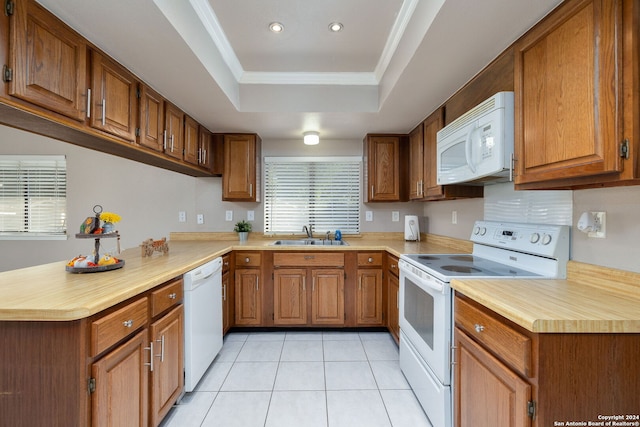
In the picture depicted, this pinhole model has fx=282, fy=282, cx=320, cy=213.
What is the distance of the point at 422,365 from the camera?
1.73 meters

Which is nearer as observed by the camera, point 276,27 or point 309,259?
point 276,27

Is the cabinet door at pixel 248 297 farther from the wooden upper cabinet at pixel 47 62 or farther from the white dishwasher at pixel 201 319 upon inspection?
the wooden upper cabinet at pixel 47 62

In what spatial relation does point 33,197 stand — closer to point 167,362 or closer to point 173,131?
point 173,131

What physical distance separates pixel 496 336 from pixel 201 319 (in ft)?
5.78

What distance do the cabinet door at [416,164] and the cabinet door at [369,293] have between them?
88 centimetres

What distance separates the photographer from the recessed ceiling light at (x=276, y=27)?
5.83 ft

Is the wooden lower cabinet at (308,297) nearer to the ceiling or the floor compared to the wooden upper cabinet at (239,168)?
nearer to the floor

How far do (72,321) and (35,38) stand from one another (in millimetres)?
1157

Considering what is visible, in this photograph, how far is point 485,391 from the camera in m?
1.16

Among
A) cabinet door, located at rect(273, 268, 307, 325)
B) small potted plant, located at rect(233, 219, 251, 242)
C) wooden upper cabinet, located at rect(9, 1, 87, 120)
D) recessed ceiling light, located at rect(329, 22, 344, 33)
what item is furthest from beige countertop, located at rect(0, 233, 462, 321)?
recessed ceiling light, located at rect(329, 22, 344, 33)

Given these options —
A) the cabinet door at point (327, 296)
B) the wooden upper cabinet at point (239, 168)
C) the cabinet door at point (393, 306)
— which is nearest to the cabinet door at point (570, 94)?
the cabinet door at point (393, 306)

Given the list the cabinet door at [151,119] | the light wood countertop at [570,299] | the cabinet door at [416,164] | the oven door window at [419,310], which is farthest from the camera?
the cabinet door at [416,164]

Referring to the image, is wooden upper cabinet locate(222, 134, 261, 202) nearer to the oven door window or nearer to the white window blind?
the white window blind

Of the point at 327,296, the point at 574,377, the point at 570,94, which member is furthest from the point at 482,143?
the point at 327,296
